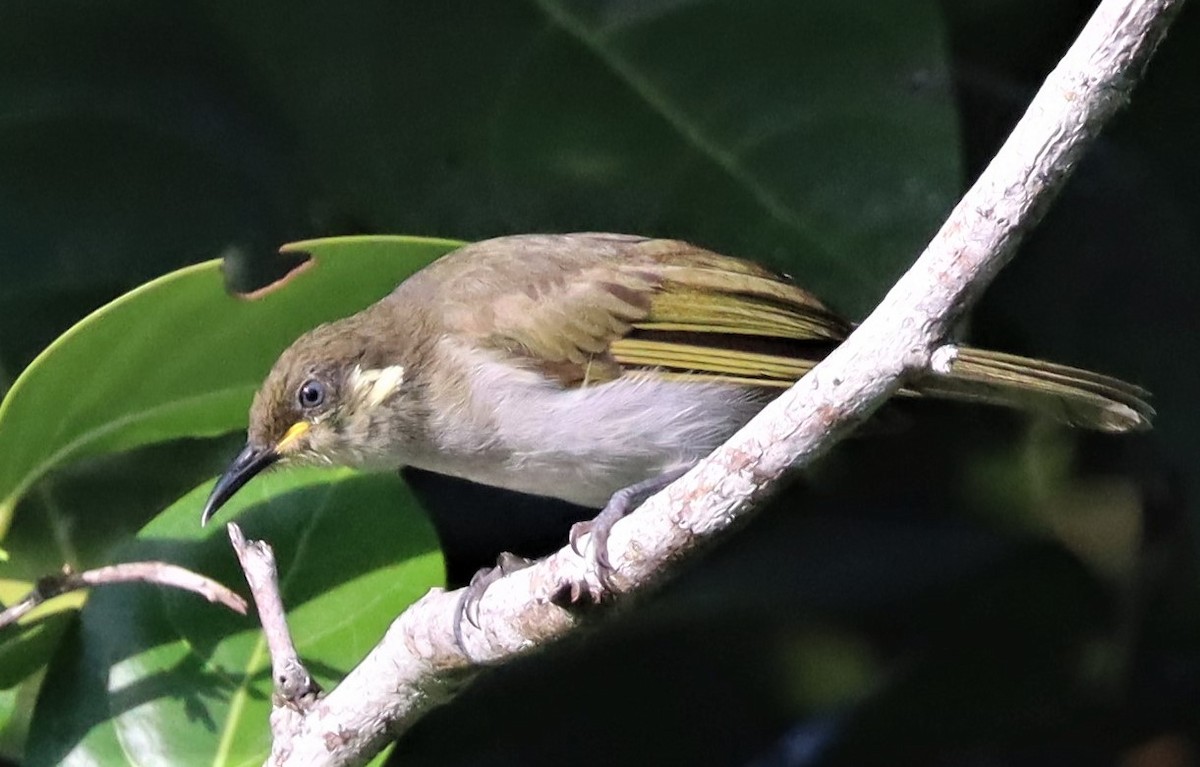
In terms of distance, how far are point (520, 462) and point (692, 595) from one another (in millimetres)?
602

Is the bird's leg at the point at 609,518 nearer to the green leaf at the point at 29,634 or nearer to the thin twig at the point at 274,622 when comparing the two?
the thin twig at the point at 274,622

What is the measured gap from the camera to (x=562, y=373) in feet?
6.05

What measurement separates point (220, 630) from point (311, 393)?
37 centimetres

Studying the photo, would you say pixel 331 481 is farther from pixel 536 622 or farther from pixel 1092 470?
pixel 1092 470

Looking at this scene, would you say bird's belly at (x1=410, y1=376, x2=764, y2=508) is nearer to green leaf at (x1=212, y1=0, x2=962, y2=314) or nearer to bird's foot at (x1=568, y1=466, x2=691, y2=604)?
bird's foot at (x1=568, y1=466, x2=691, y2=604)

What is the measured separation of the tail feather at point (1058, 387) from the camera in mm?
1637

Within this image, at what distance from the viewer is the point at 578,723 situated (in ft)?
7.60

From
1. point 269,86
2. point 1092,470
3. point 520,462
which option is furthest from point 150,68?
point 1092,470

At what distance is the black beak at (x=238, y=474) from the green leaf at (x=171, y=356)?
109 millimetres

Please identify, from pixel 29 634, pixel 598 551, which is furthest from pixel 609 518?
pixel 29 634

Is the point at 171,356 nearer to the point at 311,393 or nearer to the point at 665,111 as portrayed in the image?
the point at 311,393

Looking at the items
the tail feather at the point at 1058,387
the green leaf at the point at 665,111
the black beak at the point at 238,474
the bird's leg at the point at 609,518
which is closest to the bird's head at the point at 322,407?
the black beak at the point at 238,474

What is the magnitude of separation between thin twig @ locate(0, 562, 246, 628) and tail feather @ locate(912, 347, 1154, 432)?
0.89 metres

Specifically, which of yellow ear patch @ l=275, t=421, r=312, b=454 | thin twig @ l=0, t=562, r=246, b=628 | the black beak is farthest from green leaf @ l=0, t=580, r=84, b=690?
yellow ear patch @ l=275, t=421, r=312, b=454
